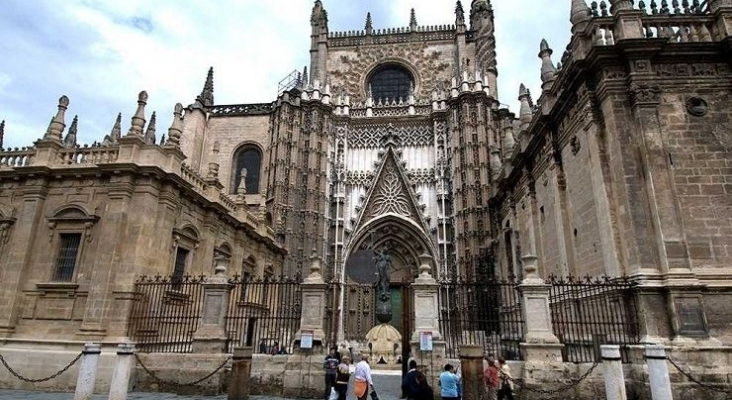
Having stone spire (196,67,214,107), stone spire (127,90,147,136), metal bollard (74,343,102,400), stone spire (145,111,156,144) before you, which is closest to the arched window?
stone spire (196,67,214,107)

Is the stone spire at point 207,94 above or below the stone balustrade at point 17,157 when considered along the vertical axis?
above

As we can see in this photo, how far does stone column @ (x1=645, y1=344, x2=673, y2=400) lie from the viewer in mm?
7000

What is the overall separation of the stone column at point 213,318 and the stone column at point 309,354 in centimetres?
192

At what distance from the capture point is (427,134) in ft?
94.7

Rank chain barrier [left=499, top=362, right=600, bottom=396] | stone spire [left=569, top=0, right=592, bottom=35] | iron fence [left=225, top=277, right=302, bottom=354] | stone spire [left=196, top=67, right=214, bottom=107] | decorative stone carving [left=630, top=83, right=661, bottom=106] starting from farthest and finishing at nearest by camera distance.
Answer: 1. stone spire [left=196, top=67, right=214, bottom=107]
2. stone spire [left=569, top=0, right=592, bottom=35]
3. iron fence [left=225, top=277, right=302, bottom=354]
4. decorative stone carving [left=630, top=83, right=661, bottom=106]
5. chain barrier [left=499, top=362, right=600, bottom=396]

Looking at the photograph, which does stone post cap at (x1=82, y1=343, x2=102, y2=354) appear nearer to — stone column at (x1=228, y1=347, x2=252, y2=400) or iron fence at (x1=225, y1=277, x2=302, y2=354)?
stone column at (x1=228, y1=347, x2=252, y2=400)

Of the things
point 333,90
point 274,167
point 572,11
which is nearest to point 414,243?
point 274,167

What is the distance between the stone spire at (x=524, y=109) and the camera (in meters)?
17.9

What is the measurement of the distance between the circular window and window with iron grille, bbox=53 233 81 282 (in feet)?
74.1

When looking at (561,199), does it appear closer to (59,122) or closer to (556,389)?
(556,389)

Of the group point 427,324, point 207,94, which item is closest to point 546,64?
point 427,324

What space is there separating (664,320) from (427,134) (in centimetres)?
2121

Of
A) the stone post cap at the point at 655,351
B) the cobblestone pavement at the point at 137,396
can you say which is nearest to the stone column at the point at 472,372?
the cobblestone pavement at the point at 137,396

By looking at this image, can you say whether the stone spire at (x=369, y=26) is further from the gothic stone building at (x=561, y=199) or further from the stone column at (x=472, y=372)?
the stone column at (x=472, y=372)
